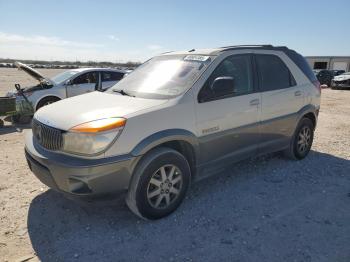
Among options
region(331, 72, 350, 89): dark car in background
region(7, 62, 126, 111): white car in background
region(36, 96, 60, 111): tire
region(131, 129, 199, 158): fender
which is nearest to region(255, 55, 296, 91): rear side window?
region(131, 129, 199, 158): fender

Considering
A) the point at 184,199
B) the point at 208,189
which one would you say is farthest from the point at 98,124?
the point at 208,189

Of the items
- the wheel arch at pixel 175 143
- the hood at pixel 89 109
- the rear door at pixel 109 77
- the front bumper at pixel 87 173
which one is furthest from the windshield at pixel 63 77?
the wheel arch at pixel 175 143

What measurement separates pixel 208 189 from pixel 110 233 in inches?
63.4

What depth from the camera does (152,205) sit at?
3.58 metres

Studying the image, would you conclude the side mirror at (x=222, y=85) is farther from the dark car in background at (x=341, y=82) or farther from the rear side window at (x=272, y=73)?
the dark car in background at (x=341, y=82)

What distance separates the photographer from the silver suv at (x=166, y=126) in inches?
125

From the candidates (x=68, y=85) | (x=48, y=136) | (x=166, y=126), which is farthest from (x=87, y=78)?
(x=166, y=126)

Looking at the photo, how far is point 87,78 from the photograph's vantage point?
999 centimetres

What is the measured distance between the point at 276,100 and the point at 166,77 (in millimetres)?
1826

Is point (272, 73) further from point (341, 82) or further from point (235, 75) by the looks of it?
point (341, 82)

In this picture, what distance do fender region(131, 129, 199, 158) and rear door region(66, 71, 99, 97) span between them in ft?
21.8

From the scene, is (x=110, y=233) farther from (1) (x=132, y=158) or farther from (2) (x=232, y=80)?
(2) (x=232, y=80)

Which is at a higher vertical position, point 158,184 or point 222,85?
point 222,85

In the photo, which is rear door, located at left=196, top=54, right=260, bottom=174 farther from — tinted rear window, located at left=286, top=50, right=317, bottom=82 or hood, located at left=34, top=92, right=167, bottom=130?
tinted rear window, located at left=286, top=50, right=317, bottom=82
